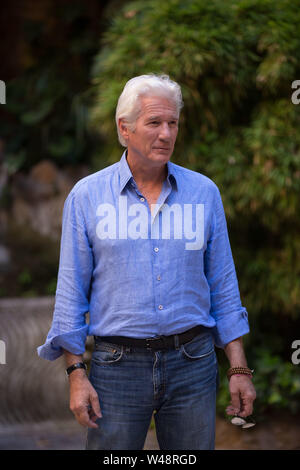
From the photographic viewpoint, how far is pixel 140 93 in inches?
72.9

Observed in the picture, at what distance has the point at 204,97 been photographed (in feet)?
12.4

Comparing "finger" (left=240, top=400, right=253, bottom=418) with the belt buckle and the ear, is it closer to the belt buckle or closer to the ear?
the belt buckle

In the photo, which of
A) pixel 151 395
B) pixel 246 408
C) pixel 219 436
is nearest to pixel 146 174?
pixel 151 395

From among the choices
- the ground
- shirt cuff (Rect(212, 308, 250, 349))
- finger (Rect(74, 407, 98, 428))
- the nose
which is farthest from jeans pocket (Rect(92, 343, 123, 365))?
the ground

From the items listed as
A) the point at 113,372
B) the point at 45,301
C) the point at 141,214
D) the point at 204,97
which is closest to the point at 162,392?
the point at 113,372

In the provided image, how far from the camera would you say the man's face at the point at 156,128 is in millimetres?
1847

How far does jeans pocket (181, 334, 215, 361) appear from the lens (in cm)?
185

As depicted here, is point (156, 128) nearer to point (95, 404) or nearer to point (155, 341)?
point (155, 341)

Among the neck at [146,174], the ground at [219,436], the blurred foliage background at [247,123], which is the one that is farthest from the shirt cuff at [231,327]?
the ground at [219,436]

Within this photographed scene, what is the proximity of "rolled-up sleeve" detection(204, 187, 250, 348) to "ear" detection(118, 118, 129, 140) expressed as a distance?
0.34 metres

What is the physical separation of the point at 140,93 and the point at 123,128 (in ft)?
0.43

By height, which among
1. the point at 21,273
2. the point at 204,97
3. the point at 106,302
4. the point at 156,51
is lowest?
the point at 21,273
